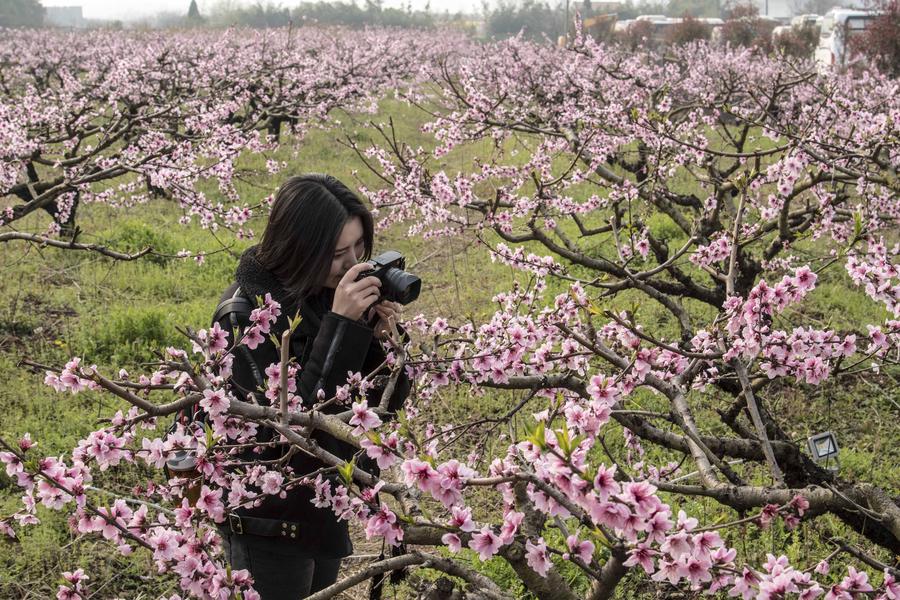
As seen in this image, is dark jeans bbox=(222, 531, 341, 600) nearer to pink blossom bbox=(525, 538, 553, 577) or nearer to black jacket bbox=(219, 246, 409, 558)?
black jacket bbox=(219, 246, 409, 558)

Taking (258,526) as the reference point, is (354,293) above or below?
above

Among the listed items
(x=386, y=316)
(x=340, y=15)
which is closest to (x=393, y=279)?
(x=386, y=316)

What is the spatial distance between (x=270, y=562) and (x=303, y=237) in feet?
3.22

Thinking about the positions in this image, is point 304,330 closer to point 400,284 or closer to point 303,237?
point 303,237

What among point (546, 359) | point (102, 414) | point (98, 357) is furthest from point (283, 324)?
point (98, 357)

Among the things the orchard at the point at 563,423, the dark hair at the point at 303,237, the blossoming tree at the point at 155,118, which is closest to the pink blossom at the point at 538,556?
the orchard at the point at 563,423

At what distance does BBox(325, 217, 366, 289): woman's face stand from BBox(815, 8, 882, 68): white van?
2415cm

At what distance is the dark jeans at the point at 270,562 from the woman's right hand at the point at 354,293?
2.39 ft

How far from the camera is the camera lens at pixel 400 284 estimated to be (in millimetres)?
2161

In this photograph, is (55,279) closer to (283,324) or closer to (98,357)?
(98,357)

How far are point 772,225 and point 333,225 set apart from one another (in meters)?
3.42

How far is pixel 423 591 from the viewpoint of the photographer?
5.51 ft

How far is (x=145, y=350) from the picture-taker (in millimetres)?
6059

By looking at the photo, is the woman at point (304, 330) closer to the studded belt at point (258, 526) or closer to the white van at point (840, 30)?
the studded belt at point (258, 526)
